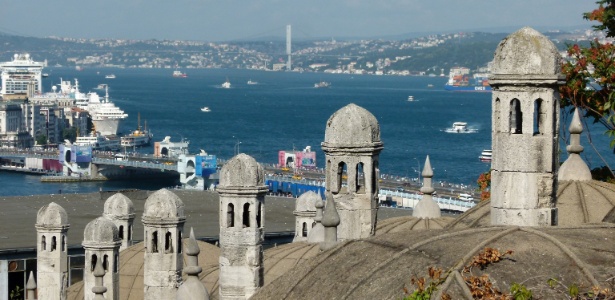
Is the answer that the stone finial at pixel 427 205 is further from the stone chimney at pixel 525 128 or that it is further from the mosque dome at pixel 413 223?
the stone chimney at pixel 525 128

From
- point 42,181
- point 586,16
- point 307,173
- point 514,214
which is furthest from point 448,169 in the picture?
point 514,214

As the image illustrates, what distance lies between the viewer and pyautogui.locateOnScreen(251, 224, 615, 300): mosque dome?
30.1 ft

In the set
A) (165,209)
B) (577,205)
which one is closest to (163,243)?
(165,209)

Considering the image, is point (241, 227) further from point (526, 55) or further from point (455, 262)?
point (455, 262)

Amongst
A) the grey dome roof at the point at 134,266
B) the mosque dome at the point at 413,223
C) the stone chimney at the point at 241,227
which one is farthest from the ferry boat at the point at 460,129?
the stone chimney at the point at 241,227

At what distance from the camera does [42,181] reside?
165 metres

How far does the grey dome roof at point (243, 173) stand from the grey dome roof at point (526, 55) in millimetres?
6189

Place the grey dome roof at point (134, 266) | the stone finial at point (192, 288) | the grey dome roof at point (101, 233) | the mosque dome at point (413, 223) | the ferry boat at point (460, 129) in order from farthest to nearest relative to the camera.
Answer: the ferry boat at point (460, 129), the grey dome roof at point (134, 266), the grey dome roof at point (101, 233), the mosque dome at point (413, 223), the stone finial at point (192, 288)

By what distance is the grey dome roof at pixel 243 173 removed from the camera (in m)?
17.1

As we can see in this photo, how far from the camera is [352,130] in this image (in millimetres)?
13711

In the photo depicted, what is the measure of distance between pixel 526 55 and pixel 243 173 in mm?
6451

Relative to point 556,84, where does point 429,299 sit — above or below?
below

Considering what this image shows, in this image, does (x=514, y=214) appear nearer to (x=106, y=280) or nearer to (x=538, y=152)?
(x=538, y=152)

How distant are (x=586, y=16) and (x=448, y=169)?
391ft
